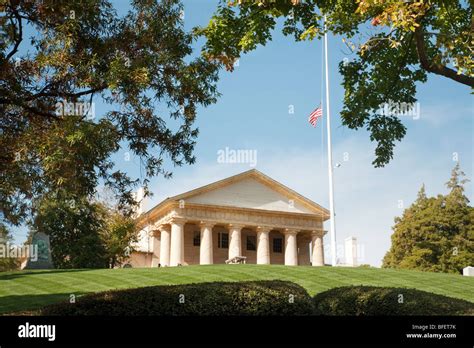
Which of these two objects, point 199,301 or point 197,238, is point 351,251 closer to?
point 197,238

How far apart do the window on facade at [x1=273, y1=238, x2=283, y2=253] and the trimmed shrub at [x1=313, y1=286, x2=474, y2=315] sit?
157 ft

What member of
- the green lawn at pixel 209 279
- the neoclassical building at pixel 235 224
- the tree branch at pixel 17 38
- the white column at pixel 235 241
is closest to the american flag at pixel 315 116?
the green lawn at pixel 209 279

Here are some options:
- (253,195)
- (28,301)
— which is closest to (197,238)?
(253,195)

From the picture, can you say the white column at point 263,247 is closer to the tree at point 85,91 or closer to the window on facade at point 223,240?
the window on facade at point 223,240

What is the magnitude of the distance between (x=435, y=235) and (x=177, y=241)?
90.0 feet

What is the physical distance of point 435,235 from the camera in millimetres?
57781

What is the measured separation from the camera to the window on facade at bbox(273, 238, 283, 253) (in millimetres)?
63156

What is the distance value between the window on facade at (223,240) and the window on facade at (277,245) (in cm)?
579

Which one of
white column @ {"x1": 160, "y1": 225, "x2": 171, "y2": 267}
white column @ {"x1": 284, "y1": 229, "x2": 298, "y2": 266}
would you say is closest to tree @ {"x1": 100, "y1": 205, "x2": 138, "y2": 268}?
white column @ {"x1": 160, "y1": 225, "x2": 171, "y2": 267}

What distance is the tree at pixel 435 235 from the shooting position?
185 ft

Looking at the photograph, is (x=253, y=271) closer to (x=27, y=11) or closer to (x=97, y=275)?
(x=97, y=275)

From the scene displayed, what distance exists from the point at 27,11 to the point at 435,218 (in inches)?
2108

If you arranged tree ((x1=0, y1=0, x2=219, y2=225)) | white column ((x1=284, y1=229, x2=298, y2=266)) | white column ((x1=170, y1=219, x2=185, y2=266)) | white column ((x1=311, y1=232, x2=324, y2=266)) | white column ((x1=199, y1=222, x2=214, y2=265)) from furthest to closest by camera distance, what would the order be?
1. white column ((x1=311, y1=232, x2=324, y2=266))
2. white column ((x1=284, y1=229, x2=298, y2=266))
3. white column ((x1=199, y1=222, x2=214, y2=265))
4. white column ((x1=170, y1=219, x2=185, y2=266))
5. tree ((x1=0, y1=0, x2=219, y2=225))

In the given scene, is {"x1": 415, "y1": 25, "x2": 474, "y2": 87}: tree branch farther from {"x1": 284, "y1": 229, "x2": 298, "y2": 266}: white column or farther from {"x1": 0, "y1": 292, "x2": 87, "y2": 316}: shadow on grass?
{"x1": 284, "y1": 229, "x2": 298, "y2": 266}: white column
